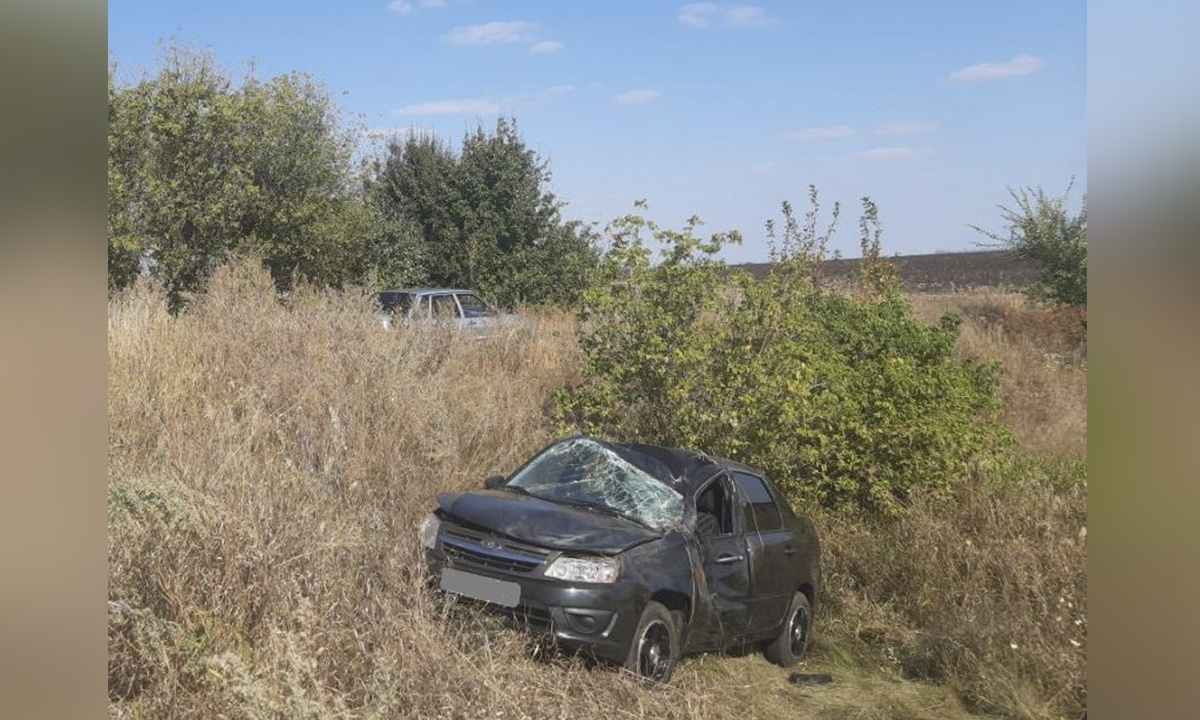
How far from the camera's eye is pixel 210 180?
19188 mm

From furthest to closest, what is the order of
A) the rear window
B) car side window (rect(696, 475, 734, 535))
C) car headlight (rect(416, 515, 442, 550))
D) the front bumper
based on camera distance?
the rear window < car side window (rect(696, 475, 734, 535)) < car headlight (rect(416, 515, 442, 550)) < the front bumper

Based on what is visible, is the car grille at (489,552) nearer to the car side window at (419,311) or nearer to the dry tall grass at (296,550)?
the dry tall grass at (296,550)

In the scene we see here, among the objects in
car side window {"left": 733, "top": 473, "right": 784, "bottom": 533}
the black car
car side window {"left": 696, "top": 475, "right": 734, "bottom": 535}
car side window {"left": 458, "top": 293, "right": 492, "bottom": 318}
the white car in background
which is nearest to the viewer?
the black car

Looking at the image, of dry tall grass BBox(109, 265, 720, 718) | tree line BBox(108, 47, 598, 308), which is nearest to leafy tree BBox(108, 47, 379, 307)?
tree line BBox(108, 47, 598, 308)

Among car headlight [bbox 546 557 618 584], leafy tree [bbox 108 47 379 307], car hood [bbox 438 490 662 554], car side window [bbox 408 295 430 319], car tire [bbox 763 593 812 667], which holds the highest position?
leafy tree [bbox 108 47 379 307]

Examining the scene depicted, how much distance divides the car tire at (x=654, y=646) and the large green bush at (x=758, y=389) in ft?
14.4

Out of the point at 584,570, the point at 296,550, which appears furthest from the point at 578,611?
the point at 296,550

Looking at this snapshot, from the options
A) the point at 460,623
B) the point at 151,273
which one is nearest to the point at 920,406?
the point at 460,623

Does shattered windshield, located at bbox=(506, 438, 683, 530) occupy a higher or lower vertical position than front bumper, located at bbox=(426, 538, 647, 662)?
higher

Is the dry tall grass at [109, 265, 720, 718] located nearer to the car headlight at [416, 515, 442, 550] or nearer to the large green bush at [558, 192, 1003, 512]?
the car headlight at [416, 515, 442, 550]

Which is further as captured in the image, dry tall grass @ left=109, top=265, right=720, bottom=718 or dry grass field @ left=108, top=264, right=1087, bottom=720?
dry grass field @ left=108, top=264, right=1087, bottom=720

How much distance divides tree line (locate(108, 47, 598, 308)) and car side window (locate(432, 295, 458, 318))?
3.84 feet

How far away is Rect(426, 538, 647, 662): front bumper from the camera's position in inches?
222
